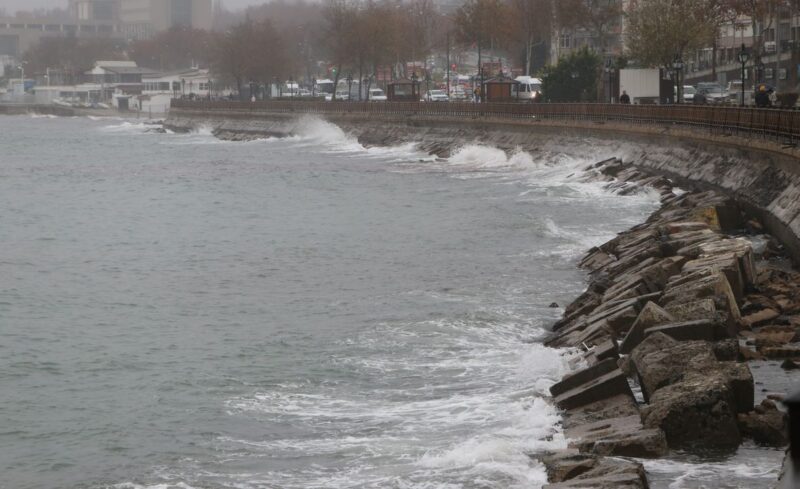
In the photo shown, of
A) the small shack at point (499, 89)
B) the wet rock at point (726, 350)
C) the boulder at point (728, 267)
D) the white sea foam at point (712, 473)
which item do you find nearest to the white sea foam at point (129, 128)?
the small shack at point (499, 89)

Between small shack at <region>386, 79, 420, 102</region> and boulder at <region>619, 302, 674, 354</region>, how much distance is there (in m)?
81.4

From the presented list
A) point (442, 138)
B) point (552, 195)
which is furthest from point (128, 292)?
point (442, 138)

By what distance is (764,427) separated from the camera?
1280cm

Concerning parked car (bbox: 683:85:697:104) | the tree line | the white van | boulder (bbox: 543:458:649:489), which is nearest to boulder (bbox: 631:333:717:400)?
boulder (bbox: 543:458:649:489)

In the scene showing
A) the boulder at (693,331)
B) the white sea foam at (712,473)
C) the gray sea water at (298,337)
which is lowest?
the gray sea water at (298,337)

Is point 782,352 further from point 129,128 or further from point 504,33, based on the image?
point 129,128

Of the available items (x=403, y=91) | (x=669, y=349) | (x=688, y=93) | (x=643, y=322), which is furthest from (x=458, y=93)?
(x=669, y=349)

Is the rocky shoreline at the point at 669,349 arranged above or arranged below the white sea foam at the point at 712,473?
above

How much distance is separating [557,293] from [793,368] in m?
9.30

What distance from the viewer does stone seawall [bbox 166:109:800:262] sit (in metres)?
28.1

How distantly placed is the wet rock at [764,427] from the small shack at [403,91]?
8517 cm

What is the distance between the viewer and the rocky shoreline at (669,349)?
1266 centimetres

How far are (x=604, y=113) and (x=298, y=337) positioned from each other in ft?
121

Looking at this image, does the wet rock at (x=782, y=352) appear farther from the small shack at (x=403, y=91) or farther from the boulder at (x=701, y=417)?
the small shack at (x=403, y=91)
